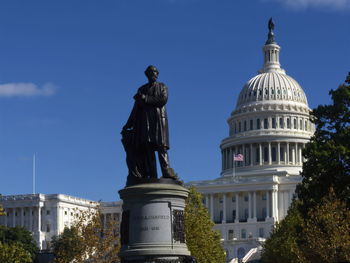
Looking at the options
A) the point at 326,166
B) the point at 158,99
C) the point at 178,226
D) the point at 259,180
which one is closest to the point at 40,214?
the point at 259,180

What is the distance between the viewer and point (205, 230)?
72125 mm

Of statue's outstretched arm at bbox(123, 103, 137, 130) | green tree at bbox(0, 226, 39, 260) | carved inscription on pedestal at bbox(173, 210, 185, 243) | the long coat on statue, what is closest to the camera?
carved inscription on pedestal at bbox(173, 210, 185, 243)

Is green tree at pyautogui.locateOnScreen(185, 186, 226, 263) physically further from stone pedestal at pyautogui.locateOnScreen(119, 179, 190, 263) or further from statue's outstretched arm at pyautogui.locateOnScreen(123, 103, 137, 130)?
stone pedestal at pyautogui.locateOnScreen(119, 179, 190, 263)

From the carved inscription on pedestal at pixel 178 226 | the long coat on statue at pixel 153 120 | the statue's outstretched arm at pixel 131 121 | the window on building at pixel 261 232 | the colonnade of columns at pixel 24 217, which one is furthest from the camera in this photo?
the colonnade of columns at pixel 24 217

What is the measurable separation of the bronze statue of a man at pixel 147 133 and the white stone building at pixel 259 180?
426 ft

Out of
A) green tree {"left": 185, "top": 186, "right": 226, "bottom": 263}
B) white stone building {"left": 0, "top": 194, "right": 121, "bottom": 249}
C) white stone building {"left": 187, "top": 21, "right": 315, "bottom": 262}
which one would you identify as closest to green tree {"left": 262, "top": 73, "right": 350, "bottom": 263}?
green tree {"left": 185, "top": 186, "right": 226, "bottom": 263}

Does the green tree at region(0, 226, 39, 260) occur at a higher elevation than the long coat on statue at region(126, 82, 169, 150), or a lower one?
lower

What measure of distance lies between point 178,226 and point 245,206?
6159 inches

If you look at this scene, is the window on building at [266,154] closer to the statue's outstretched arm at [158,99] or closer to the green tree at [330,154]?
the green tree at [330,154]

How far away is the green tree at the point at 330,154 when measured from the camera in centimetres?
6125

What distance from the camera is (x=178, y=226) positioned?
26562mm

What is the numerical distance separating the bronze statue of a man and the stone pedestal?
101 centimetres

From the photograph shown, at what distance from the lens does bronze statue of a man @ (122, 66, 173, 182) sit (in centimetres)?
2731

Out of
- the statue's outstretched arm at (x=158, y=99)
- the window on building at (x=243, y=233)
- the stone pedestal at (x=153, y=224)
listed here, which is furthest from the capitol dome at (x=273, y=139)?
the stone pedestal at (x=153, y=224)
